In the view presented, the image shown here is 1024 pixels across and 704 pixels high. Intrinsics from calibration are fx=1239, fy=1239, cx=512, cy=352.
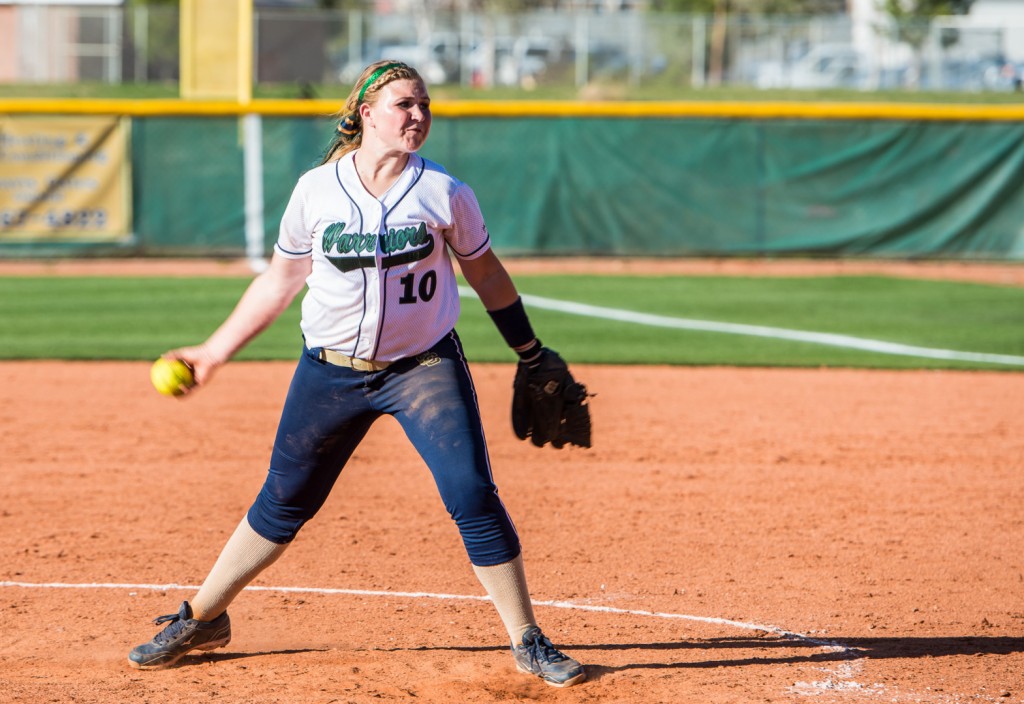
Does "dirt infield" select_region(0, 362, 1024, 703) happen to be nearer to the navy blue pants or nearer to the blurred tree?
the navy blue pants

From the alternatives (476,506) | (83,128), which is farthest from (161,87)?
(476,506)

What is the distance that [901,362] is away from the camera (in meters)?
9.98

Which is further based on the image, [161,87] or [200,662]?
[161,87]

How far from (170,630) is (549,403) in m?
1.46

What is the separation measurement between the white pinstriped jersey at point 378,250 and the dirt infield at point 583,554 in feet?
3.72

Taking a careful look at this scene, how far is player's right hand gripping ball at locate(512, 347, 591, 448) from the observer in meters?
4.12

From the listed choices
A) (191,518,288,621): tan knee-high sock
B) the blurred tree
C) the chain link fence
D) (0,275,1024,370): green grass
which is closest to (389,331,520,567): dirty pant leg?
(191,518,288,621): tan knee-high sock

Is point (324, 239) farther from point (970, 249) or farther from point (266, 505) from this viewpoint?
point (970, 249)

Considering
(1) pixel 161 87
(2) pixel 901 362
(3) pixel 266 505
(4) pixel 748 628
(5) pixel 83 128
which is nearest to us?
(3) pixel 266 505

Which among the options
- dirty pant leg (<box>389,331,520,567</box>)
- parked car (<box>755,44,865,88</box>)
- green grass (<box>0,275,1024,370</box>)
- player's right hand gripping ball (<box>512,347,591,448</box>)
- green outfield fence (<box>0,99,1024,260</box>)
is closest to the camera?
dirty pant leg (<box>389,331,520,567</box>)

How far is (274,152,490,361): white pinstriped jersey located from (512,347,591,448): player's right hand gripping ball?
17.7 inches

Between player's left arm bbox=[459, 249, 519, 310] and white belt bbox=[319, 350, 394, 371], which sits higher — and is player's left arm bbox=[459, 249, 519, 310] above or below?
above

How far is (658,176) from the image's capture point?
51.6 feet

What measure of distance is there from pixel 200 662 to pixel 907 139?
13459mm
